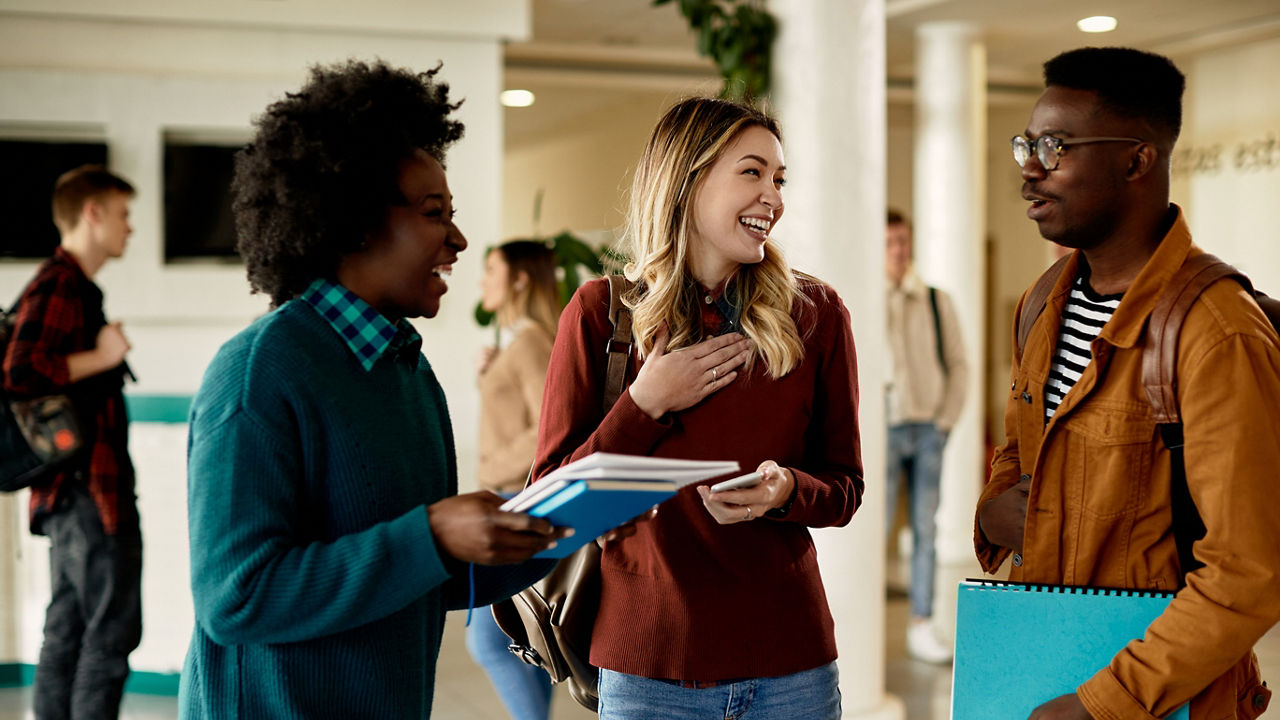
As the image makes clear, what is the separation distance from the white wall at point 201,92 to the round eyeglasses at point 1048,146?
5.73m

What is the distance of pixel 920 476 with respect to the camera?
5.95m

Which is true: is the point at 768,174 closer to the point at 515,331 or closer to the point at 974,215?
the point at 515,331

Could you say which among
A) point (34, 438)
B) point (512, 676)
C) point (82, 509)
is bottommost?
point (512, 676)

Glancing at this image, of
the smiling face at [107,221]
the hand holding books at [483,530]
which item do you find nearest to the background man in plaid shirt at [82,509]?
the smiling face at [107,221]

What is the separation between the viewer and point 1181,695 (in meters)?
1.46

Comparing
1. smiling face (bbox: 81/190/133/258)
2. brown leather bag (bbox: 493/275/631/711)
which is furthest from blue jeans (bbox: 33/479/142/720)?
brown leather bag (bbox: 493/275/631/711)

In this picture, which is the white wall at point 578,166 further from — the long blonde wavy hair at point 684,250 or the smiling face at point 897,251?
the long blonde wavy hair at point 684,250

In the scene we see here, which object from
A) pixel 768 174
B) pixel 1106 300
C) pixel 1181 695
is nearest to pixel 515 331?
pixel 768 174

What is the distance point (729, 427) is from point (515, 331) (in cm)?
249

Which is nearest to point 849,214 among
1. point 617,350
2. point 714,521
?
point 617,350

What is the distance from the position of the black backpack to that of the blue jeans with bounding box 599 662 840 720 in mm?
2397

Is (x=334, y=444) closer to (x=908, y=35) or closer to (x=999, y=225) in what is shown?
(x=908, y=35)

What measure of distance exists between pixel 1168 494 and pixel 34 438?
10.7ft

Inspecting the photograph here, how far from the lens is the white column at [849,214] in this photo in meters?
4.08
